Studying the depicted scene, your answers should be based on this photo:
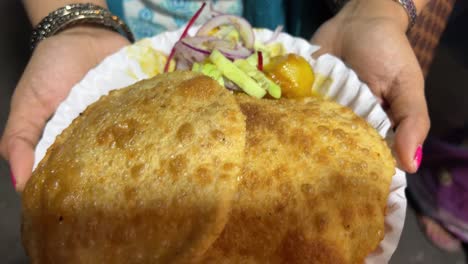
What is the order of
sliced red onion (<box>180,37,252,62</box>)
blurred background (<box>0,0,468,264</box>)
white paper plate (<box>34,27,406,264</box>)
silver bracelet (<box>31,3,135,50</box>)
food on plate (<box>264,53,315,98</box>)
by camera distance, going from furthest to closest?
blurred background (<box>0,0,468,264</box>) → silver bracelet (<box>31,3,135,50</box>) → sliced red onion (<box>180,37,252,62</box>) → food on plate (<box>264,53,315,98</box>) → white paper plate (<box>34,27,406,264</box>)

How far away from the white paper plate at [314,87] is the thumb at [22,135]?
0.07 m

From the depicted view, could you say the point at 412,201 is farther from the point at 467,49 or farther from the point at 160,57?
the point at 160,57

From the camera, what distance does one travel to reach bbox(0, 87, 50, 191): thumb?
2.03 metres

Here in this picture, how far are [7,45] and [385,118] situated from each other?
3.93 metres

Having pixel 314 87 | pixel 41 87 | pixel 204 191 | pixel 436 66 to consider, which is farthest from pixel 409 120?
pixel 436 66

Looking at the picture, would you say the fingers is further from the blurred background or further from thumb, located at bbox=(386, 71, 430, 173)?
the blurred background

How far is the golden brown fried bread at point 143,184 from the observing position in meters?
1.52

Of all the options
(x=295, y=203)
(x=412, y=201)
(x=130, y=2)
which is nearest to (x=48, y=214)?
(x=295, y=203)

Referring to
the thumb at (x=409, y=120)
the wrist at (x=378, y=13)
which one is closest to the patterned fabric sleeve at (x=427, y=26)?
the wrist at (x=378, y=13)

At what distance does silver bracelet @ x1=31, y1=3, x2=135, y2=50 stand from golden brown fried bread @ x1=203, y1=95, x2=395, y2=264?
1.54m

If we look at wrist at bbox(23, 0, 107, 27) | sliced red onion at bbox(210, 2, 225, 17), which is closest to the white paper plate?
sliced red onion at bbox(210, 2, 225, 17)

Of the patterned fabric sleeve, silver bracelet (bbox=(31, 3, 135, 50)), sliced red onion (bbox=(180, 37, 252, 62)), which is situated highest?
silver bracelet (bbox=(31, 3, 135, 50))

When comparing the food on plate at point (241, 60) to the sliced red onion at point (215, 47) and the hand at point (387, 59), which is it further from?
the hand at point (387, 59)

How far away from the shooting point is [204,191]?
152 cm
